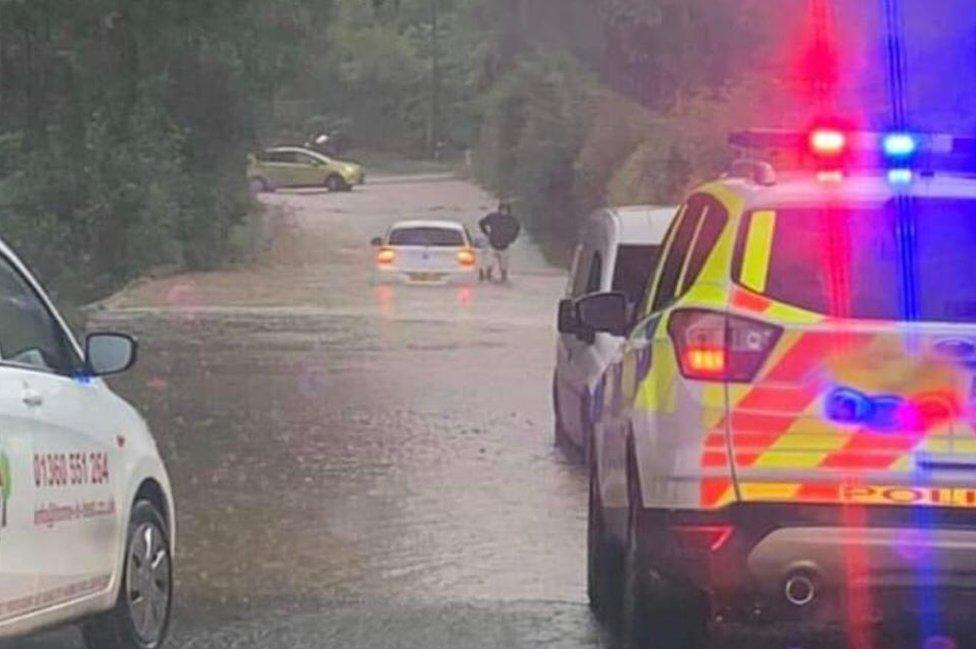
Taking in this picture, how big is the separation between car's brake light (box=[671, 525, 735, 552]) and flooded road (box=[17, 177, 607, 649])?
1907 mm

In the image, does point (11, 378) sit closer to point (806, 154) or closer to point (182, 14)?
point (806, 154)

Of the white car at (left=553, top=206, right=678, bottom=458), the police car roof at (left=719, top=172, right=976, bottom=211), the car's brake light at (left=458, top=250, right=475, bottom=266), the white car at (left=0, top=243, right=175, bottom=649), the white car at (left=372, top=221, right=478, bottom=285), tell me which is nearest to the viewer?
the white car at (left=0, top=243, right=175, bottom=649)

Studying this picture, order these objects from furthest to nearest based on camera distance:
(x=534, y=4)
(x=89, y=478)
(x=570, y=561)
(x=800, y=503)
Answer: (x=534, y=4) < (x=570, y=561) < (x=89, y=478) < (x=800, y=503)

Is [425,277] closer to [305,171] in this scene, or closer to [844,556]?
[844,556]

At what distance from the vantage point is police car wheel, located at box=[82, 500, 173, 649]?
327 inches

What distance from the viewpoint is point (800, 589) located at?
730 cm

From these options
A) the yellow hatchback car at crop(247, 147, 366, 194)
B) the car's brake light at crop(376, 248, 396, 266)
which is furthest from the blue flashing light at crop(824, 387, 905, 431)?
the yellow hatchback car at crop(247, 147, 366, 194)

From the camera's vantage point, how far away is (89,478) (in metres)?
7.88

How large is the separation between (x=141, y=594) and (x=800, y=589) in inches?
105

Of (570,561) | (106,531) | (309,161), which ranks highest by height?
(106,531)

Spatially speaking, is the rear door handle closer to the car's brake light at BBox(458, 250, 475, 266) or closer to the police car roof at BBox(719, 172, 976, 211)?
the police car roof at BBox(719, 172, 976, 211)

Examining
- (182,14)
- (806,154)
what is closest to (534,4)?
(182,14)

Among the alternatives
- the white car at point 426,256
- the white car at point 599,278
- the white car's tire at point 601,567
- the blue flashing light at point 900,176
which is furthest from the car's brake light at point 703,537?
the white car at point 426,256

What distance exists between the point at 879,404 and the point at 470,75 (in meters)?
65.0
